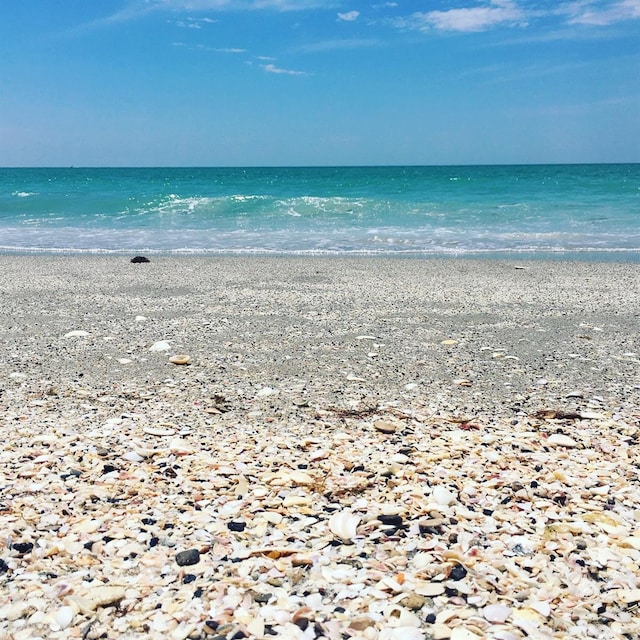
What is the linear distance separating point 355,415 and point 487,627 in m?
2.02

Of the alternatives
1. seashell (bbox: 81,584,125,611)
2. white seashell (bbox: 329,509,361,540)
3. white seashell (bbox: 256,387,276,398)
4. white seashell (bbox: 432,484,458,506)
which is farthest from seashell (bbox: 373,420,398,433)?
seashell (bbox: 81,584,125,611)

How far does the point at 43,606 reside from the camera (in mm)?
2236

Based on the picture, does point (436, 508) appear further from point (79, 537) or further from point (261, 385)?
point (261, 385)

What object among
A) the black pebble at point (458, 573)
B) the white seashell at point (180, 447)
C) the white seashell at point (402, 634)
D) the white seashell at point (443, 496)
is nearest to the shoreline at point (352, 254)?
the white seashell at point (180, 447)

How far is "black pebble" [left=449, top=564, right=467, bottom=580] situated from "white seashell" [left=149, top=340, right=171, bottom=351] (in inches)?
144

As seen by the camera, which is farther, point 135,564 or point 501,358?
point 501,358

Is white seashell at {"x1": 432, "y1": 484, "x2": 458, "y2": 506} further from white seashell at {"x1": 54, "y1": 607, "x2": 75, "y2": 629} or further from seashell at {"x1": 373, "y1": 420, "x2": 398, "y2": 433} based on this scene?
white seashell at {"x1": 54, "y1": 607, "x2": 75, "y2": 629}

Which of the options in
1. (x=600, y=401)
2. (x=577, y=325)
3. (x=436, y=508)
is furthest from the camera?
(x=577, y=325)

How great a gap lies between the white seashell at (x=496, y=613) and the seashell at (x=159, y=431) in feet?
6.75

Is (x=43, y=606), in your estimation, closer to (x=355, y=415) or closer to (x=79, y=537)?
(x=79, y=537)

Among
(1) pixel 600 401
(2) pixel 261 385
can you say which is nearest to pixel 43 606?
(2) pixel 261 385

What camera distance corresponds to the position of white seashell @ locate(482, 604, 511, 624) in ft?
7.16

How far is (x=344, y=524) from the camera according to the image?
9.04 feet

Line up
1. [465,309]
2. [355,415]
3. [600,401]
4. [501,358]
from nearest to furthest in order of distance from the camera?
[355,415] < [600,401] < [501,358] < [465,309]
